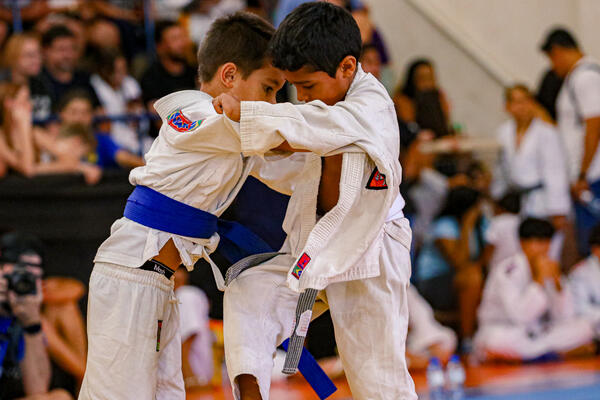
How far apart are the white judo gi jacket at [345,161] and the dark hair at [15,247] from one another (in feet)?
7.17

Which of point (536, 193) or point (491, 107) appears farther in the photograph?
point (491, 107)

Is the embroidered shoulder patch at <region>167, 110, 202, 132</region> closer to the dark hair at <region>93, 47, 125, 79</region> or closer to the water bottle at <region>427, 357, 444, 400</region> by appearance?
the water bottle at <region>427, 357, 444, 400</region>

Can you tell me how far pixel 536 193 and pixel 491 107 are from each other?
1.96 m

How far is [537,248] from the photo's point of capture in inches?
243

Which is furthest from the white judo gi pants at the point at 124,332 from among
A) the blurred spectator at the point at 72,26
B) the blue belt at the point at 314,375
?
the blurred spectator at the point at 72,26

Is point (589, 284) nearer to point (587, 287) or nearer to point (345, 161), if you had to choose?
point (587, 287)

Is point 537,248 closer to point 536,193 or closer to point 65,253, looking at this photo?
point 536,193

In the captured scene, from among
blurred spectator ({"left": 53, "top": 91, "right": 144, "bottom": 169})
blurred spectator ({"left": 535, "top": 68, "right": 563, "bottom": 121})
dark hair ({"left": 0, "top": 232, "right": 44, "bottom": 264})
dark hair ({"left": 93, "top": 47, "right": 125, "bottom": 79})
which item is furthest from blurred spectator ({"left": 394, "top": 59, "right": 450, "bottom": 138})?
dark hair ({"left": 0, "top": 232, "right": 44, "bottom": 264})

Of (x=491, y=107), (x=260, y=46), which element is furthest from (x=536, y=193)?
(x=260, y=46)

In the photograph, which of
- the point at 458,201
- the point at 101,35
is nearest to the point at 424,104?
the point at 458,201

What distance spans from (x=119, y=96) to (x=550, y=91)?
11.6 feet

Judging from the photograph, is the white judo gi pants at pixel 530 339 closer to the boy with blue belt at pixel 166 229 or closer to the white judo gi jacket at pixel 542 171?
the white judo gi jacket at pixel 542 171

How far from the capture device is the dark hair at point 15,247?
4086mm

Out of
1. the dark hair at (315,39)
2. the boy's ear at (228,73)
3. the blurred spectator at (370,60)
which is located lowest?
the blurred spectator at (370,60)
